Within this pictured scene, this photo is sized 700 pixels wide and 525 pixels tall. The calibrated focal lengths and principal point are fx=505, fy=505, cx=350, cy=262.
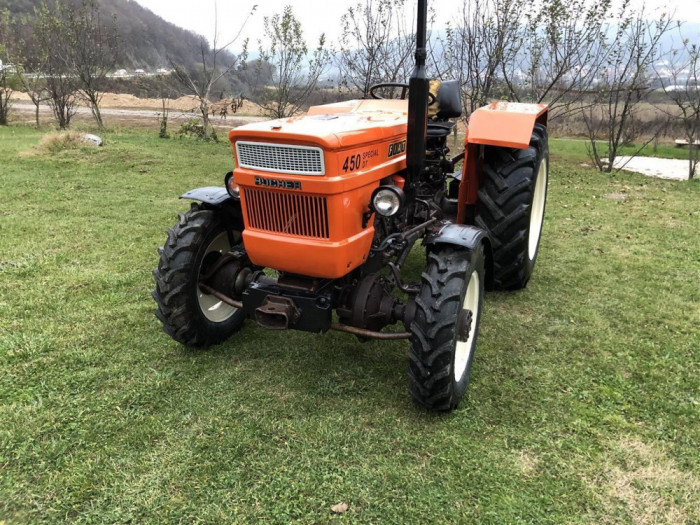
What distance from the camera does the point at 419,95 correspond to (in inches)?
101

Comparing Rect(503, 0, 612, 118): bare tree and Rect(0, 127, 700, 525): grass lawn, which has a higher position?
Rect(503, 0, 612, 118): bare tree

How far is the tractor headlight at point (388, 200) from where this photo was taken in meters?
2.51

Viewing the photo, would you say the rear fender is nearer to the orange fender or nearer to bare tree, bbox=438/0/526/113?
the orange fender

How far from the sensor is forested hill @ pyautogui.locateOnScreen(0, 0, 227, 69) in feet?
158

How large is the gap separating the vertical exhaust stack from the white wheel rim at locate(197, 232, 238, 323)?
4.60 ft

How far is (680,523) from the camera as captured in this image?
6.72ft

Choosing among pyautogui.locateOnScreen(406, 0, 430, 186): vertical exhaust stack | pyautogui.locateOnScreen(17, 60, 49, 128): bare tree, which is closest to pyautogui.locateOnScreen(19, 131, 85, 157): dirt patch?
pyautogui.locateOnScreen(17, 60, 49, 128): bare tree

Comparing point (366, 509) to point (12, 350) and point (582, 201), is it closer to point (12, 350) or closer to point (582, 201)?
point (12, 350)

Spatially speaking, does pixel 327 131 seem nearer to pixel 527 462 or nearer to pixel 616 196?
pixel 527 462

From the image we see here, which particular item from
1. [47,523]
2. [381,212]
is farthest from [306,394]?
[47,523]

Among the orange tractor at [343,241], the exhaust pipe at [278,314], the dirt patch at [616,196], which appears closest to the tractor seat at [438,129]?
the orange tractor at [343,241]

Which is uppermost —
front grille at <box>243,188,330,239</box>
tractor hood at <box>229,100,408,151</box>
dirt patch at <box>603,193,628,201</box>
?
tractor hood at <box>229,100,408,151</box>

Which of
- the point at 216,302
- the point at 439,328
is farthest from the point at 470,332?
the point at 216,302

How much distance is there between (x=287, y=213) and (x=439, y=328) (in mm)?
943
